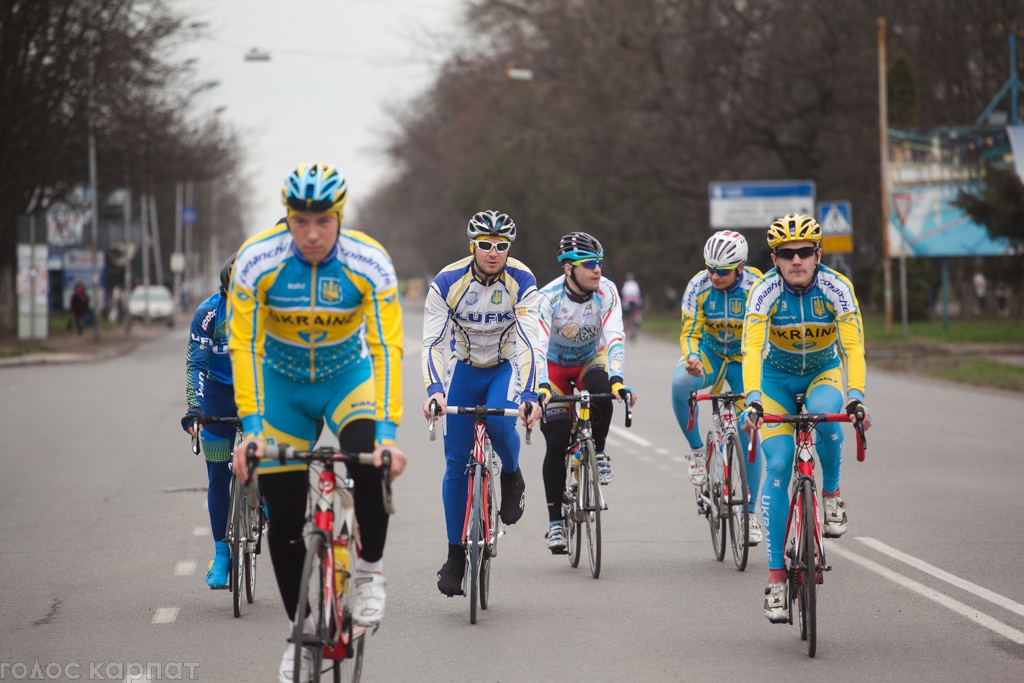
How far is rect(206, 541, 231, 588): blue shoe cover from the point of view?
278 inches

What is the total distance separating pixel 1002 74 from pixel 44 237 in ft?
89.3

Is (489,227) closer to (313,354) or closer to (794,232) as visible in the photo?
(794,232)

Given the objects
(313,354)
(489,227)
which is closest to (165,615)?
(313,354)

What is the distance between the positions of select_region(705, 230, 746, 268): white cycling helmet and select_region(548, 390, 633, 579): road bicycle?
1203mm

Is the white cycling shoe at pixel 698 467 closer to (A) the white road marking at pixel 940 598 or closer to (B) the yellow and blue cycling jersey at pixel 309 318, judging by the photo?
(A) the white road marking at pixel 940 598

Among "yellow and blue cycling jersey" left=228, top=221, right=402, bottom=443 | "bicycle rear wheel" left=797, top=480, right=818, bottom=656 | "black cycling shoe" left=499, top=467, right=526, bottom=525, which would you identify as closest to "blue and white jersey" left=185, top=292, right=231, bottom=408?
"black cycling shoe" left=499, top=467, right=526, bottom=525

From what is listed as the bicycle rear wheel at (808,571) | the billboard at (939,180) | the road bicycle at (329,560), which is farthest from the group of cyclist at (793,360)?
the billboard at (939,180)

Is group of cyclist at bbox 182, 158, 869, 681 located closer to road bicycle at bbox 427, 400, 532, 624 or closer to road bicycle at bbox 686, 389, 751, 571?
road bicycle at bbox 427, 400, 532, 624

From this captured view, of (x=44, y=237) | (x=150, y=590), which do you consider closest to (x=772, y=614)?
(x=150, y=590)

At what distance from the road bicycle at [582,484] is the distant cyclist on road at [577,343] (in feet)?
0.26

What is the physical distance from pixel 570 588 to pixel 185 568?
7.81ft

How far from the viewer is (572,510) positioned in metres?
7.92

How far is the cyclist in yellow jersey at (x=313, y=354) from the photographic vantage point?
485 centimetres

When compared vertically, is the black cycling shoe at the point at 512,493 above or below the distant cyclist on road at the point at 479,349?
below
